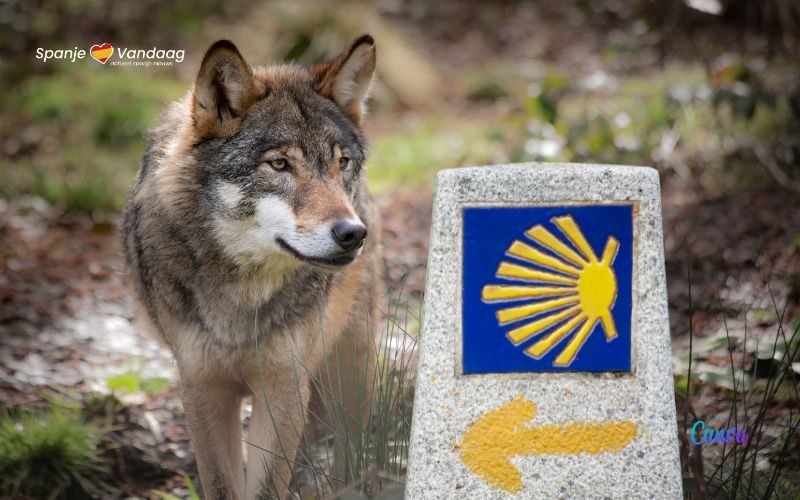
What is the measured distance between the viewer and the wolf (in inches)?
139

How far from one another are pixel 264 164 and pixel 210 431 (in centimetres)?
131

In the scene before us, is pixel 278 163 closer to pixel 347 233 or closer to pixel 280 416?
pixel 347 233

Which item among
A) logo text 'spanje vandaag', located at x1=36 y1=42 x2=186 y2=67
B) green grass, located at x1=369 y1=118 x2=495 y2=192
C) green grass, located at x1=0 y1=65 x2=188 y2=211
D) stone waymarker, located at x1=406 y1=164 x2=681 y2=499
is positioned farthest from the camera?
logo text 'spanje vandaag', located at x1=36 y1=42 x2=186 y2=67

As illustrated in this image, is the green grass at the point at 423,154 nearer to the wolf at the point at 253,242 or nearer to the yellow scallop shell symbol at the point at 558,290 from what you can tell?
the wolf at the point at 253,242

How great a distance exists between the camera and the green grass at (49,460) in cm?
419

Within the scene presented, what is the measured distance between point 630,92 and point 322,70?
680cm

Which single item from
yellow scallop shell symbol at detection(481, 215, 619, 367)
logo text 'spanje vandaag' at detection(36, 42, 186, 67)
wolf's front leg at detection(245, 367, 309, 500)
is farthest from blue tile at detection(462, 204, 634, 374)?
logo text 'spanje vandaag' at detection(36, 42, 186, 67)

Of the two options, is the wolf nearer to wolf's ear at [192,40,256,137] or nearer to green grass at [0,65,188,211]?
wolf's ear at [192,40,256,137]

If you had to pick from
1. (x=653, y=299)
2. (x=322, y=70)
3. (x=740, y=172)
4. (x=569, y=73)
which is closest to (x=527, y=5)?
(x=569, y=73)

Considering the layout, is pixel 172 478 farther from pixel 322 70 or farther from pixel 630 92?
pixel 630 92

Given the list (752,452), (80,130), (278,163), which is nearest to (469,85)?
(80,130)

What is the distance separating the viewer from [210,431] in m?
3.96

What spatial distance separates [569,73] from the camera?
13.3 metres

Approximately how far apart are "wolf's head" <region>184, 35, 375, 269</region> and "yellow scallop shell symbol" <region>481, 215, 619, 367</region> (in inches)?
30.9
